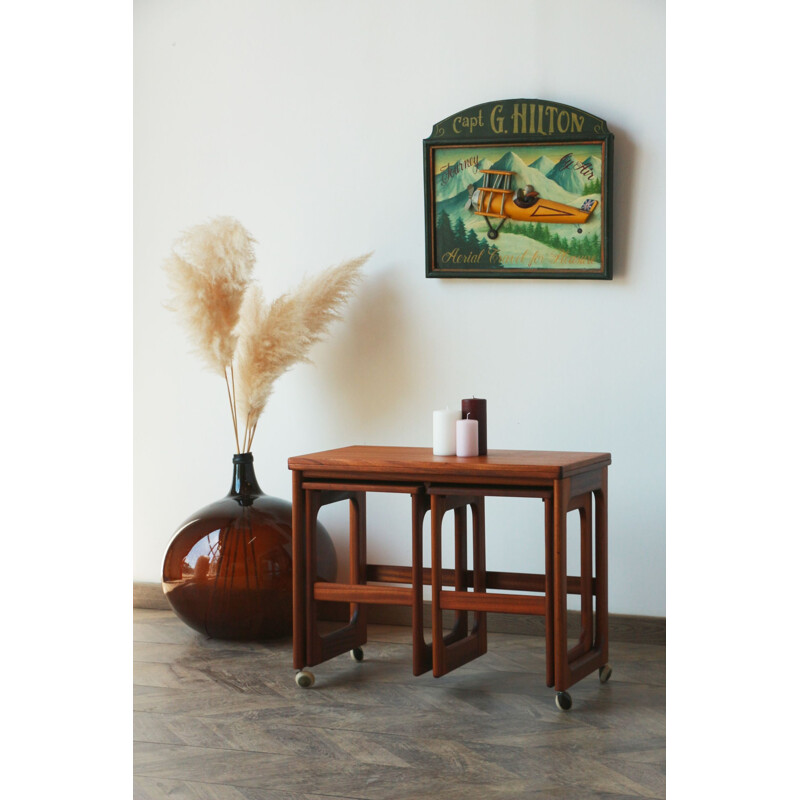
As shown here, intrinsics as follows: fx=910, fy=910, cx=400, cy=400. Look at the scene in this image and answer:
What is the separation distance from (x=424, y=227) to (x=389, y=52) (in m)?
0.65

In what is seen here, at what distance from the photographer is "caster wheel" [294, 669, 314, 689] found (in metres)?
2.65

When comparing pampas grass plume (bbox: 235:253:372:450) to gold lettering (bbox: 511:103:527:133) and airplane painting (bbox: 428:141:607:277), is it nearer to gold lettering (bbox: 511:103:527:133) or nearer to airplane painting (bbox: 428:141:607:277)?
airplane painting (bbox: 428:141:607:277)

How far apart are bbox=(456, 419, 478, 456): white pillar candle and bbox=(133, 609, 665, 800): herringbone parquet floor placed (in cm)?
69

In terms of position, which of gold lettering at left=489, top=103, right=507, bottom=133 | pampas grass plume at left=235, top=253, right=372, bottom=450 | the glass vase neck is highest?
gold lettering at left=489, top=103, right=507, bottom=133

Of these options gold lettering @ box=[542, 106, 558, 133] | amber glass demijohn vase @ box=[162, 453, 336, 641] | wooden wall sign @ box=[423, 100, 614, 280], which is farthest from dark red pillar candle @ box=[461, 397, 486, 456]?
gold lettering @ box=[542, 106, 558, 133]

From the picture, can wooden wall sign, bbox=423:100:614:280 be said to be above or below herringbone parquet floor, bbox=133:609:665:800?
above

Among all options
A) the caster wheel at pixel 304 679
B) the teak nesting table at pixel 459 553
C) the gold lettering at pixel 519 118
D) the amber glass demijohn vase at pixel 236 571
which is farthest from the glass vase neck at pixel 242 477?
the gold lettering at pixel 519 118

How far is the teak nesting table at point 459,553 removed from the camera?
7.94 ft

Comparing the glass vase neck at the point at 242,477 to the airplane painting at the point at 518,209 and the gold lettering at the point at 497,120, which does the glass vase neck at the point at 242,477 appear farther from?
the gold lettering at the point at 497,120

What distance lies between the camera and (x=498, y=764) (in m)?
2.09

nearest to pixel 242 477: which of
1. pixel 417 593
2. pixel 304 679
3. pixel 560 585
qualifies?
pixel 304 679

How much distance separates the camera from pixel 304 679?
104 inches

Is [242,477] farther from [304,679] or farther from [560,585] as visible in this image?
[560,585]
